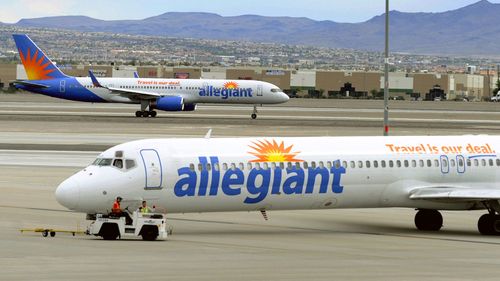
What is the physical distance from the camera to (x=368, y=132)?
83.7m

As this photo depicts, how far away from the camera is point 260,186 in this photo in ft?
108

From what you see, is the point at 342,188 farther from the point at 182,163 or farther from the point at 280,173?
the point at 182,163

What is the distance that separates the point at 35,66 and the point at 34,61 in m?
0.79

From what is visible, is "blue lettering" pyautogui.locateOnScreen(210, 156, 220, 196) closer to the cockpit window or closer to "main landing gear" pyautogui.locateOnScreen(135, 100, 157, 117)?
the cockpit window

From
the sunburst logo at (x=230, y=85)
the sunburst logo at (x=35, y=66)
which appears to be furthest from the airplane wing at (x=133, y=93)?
the sunburst logo at (x=230, y=85)

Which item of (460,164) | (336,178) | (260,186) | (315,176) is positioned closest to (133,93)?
(460,164)

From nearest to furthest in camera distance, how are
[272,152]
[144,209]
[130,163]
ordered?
[144,209], [130,163], [272,152]

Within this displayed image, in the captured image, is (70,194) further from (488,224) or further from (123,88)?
(123,88)

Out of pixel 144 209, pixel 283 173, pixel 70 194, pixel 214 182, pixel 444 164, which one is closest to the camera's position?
pixel 70 194

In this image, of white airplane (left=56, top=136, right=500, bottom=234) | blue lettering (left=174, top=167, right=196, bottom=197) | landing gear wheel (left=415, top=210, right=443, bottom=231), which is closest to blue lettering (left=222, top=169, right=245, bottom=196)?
white airplane (left=56, top=136, right=500, bottom=234)

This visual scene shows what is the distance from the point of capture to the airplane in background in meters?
102

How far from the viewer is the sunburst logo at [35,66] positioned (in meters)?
101

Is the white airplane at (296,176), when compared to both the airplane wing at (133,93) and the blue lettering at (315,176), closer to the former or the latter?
the blue lettering at (315,176)

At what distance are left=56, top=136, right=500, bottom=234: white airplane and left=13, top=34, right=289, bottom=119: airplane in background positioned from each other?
6778 centimetres
